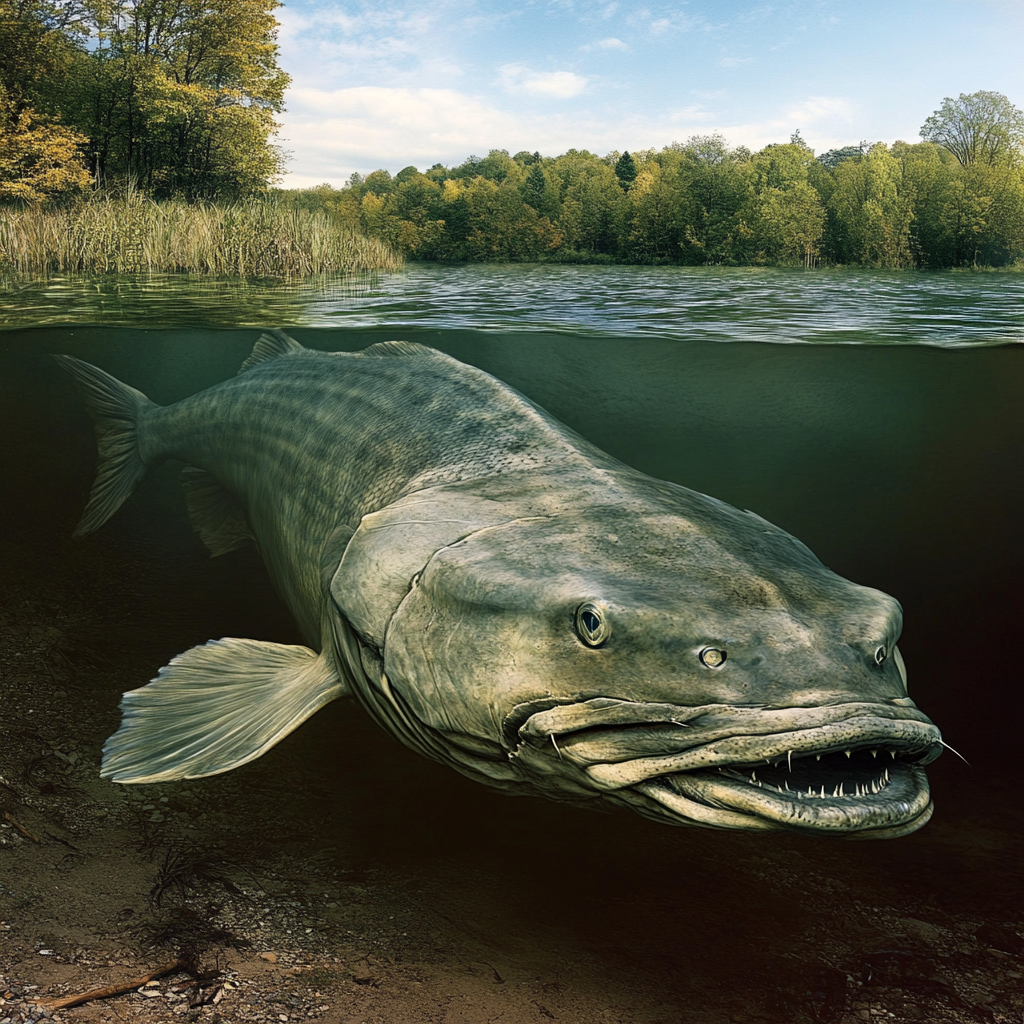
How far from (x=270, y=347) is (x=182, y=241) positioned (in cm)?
551

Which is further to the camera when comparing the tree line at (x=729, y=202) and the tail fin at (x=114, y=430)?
the tree line at (x=729, y=202)

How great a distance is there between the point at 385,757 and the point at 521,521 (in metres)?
3.26

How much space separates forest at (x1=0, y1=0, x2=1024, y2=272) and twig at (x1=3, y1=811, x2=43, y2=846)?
302 inches

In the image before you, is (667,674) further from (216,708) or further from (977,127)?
(977,127)

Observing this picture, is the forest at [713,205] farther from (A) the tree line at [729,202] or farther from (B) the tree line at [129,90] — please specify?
(B) the tree line at [129,90]

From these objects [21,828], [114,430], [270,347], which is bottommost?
[21,828]

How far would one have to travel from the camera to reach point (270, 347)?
5.39 metres

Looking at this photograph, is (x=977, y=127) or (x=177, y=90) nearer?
(x=177, y=90)

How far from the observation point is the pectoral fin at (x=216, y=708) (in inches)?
113

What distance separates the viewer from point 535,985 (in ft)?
9.35

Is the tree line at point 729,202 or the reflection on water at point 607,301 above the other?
the tree line at point 729,202

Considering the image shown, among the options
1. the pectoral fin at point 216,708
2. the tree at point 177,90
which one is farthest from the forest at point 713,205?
the pectoral fin at point 216,708

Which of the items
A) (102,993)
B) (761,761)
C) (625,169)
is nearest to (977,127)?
(625,169)

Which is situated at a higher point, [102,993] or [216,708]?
[216,708]
